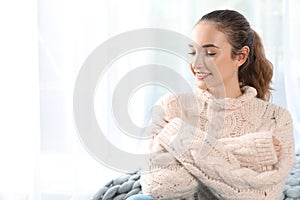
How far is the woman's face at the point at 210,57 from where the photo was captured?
48.0 inches

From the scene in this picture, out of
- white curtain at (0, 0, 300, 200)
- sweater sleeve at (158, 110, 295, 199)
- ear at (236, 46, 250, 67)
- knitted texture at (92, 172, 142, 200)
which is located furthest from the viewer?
white curtain at (0, 0, 300, 200)

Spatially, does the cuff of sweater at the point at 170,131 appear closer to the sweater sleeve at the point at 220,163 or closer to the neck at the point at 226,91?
the sweater sleeve at the point at 220,163

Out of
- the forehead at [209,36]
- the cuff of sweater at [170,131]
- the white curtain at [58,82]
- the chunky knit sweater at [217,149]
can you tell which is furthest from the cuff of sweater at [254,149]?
the white curtain at [58,82]

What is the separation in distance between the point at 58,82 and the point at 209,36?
2.44ft

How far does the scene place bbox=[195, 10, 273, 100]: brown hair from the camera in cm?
124

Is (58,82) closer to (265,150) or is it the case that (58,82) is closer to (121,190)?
(121,190)

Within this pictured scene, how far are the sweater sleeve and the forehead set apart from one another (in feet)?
0.65

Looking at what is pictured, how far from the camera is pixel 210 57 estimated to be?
1229mm

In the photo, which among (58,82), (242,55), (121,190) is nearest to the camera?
(242,55)

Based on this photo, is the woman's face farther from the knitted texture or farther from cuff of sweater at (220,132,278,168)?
the knitted texture

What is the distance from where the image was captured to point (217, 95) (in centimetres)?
126

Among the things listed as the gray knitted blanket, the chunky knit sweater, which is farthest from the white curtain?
the chunky knit sweater

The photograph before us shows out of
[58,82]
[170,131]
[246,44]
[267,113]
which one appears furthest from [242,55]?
[58,82]

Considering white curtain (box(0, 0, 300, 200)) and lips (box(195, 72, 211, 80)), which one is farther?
white curtain (box(0, 0, 300, 200))
